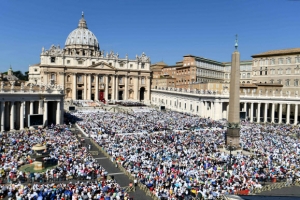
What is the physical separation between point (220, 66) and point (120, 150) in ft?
232

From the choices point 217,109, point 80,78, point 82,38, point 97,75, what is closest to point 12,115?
point 217,109

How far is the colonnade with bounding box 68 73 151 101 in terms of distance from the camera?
82.0 meters

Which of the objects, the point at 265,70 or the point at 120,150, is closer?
the point at 120,150

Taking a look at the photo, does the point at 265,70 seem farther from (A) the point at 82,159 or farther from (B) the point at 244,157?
(A) the point at 82,159

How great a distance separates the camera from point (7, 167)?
20.3 metres

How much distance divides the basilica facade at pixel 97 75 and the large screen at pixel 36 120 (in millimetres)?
38294

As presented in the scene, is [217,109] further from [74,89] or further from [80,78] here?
[80,78]

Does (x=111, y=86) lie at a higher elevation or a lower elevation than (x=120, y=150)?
higher

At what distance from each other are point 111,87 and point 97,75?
584cm

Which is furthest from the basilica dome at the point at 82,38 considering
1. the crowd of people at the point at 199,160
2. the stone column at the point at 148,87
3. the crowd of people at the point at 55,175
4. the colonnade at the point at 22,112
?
the crowd of people at the point at 55,175

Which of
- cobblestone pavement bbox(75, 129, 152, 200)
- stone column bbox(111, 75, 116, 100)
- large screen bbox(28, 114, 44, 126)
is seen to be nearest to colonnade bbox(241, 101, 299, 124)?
cobblestone pavement bbox(75, 129, 152, 200)

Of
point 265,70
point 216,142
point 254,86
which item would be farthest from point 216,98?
point 216,142

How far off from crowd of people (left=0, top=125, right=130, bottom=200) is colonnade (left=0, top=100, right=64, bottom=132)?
28.6 feet

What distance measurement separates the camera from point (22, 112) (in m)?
38.2
